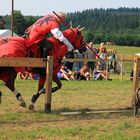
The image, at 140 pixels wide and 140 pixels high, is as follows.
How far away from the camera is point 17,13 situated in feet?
231

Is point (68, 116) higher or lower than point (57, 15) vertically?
lower


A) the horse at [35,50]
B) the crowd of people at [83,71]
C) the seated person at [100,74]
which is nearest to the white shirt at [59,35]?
the horse at [35,50]

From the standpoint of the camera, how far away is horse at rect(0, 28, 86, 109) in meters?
9.05

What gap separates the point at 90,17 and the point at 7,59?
78158mm

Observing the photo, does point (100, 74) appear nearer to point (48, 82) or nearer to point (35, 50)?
point (35, 50)

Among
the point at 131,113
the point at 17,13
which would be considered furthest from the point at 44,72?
the point at 17,13

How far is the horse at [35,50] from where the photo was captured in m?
9.05

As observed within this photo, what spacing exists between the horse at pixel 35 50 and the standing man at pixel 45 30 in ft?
0.35

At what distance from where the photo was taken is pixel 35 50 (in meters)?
9.38

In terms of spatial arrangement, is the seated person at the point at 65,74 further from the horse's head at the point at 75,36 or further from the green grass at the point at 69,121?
the horse's head at the point at 75,36

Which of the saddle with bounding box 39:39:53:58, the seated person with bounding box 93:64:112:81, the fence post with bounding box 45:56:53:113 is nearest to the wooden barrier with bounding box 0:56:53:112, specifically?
the fence post with bounding box 45:56:53:113

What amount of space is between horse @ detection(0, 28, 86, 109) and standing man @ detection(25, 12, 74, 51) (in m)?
0.11

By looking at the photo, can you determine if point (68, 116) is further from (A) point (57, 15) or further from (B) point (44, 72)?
(A) point (57, 15)

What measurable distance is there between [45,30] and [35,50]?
0.50 meters
